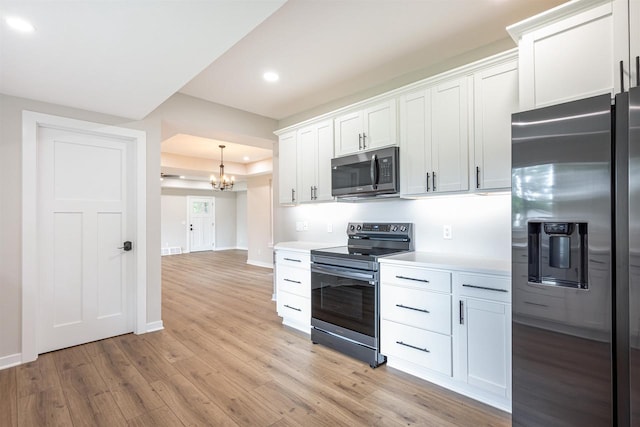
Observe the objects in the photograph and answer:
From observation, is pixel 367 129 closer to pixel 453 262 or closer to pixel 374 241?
pixel 374 241

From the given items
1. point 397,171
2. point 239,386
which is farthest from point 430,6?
point 239,386

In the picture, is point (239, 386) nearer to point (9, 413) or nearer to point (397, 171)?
point (9, 413)

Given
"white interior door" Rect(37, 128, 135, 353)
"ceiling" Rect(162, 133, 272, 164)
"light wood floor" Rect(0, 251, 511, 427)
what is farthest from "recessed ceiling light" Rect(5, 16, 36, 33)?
"ceiling" Rect(162, 133, 272, 164)

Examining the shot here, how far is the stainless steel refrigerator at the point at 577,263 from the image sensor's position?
1.37 metres

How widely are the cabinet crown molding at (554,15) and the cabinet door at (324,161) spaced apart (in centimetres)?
190

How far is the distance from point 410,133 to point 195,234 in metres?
10.2

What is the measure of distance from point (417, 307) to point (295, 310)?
4.85 feet

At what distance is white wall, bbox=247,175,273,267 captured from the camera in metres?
7.98

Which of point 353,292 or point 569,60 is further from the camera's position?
point 353,292

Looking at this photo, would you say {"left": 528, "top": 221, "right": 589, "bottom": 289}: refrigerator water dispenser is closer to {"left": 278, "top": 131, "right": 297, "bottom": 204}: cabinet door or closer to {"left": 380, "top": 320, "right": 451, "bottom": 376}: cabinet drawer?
{"left": 380, "top": 320, "right": 451, "bottom": 376}: cabinet drawer

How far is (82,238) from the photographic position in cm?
312

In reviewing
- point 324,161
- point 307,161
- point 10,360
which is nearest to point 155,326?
point 10,360

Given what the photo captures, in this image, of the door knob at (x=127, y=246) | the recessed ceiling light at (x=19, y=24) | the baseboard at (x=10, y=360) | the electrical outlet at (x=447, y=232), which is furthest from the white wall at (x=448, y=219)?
the baseboard at (x=10, y=360)

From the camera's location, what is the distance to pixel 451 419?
192 centimetres
